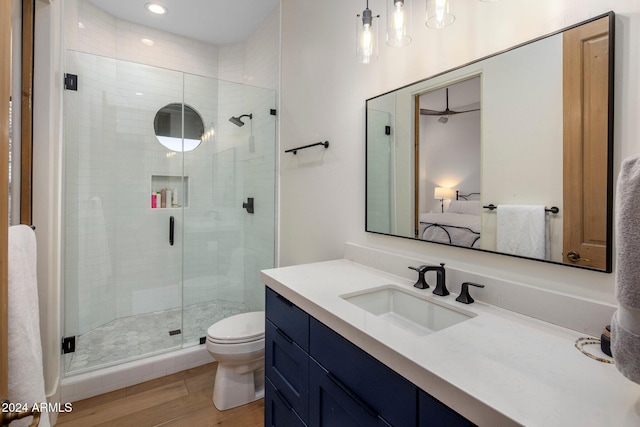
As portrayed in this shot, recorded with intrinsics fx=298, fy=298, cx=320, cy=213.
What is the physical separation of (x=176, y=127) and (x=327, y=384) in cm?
269

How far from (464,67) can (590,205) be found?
680 millimetres

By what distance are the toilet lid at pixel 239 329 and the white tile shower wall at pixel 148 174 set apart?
0.68 metres

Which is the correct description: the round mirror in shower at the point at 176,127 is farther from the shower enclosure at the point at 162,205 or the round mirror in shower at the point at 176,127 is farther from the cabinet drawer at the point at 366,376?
the cabinet drawer at the point at 366,376

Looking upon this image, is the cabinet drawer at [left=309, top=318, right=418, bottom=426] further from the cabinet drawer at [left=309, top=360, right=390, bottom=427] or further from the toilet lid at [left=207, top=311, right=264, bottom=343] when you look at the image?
the toilet lid at [left=207, top=311, right=264, bottom=343]

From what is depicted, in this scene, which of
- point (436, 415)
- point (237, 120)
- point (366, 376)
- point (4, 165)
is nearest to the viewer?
point (4, 165)

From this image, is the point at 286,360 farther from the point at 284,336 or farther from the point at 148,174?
the point at 148,174

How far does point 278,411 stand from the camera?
135 cm

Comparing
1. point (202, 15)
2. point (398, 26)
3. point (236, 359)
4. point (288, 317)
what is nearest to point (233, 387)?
point (236, 359)

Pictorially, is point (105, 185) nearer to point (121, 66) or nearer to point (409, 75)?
point (121, 66)

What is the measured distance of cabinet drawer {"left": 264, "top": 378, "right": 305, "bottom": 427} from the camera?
4.00 feet

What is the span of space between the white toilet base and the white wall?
85 cm

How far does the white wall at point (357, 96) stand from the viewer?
85cm

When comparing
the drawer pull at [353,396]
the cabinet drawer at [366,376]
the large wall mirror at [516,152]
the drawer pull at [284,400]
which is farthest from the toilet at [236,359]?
the large wall mirror at [516,152]

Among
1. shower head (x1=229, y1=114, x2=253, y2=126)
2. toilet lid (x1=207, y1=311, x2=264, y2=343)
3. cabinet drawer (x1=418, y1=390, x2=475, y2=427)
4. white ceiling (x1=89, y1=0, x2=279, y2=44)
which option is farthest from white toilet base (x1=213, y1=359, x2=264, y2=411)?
white ceiling (x1=89, y1=0, x2=279, y2=44)
